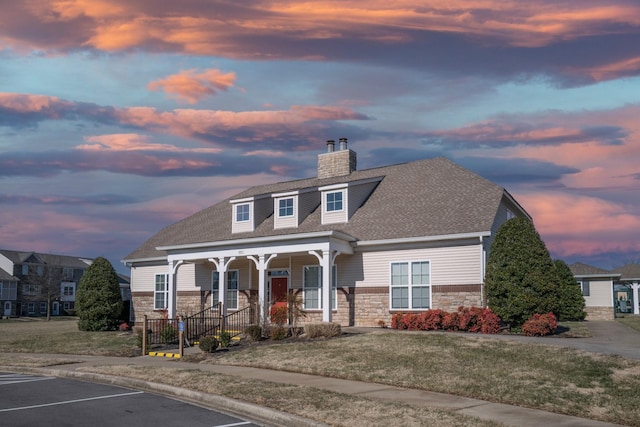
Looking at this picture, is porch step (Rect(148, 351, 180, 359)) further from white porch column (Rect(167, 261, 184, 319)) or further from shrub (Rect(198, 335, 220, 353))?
white porch column (Rect(167, 261, 184, 319))

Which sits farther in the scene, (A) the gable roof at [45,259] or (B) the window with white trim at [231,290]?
(A) the gable roof at [45,259]

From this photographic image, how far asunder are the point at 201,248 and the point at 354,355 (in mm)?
13634

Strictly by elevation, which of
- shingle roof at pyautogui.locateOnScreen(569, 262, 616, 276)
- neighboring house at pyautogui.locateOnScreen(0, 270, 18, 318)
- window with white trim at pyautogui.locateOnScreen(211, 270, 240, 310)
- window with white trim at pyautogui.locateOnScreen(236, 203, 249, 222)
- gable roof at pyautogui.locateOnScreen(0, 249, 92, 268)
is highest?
window with white trim at pyautogui.locateOnScreen(236, 203, 249, 222)

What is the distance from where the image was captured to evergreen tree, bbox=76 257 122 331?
3288 centimetres

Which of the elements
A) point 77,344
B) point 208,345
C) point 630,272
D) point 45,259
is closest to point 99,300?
point 77,344

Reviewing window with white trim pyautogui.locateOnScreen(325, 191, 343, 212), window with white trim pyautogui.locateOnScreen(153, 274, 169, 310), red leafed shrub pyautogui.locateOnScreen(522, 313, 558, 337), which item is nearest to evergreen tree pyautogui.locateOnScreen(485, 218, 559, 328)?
red leafed shrub pyautogui.locateOnScreen(522, 313, 558, 337)

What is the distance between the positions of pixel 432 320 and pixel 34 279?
69324mm

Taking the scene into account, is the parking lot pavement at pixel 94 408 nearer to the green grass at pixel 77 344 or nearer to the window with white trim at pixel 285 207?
the green grass at pixel 77 344

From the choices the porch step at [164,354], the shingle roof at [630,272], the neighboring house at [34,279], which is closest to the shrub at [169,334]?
the porch step at [164,354]

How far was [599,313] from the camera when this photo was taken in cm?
3981

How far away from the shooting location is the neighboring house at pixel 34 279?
259 ft

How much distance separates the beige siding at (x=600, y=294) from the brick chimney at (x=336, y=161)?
19956 millimetres

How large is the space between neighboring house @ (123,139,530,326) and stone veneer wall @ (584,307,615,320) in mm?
12545

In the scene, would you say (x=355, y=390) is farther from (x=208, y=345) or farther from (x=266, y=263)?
(x=266, y=263)
